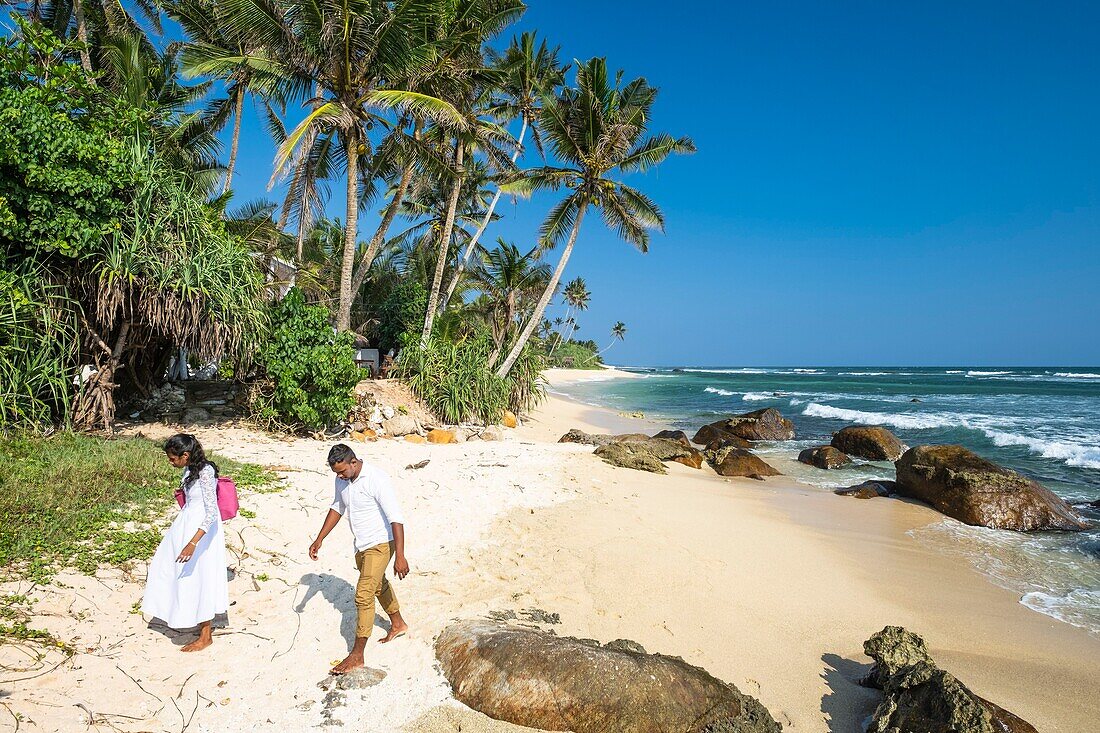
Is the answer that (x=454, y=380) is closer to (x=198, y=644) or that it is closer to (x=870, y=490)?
(x=870, y=490)

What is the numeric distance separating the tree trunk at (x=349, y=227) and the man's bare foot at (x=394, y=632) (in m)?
10.3

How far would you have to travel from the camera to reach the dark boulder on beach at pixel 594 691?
131 inches

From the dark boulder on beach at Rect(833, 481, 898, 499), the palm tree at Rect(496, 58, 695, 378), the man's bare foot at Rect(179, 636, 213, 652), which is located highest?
the palm tree at Rect(496, 58, 695, 378)

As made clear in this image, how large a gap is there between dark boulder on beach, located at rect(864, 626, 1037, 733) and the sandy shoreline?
28 centimetres

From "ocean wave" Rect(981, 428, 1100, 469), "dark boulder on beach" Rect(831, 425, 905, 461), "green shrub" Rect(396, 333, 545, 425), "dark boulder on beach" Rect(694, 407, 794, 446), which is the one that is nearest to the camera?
"ocean wave" Rect(981, 428, 1100, 469)

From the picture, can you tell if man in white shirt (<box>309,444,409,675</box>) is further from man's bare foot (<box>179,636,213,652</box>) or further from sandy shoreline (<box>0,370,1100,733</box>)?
man's bare foot (<box>179,636,213,652</box>)

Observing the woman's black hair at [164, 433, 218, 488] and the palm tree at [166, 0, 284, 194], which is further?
the palm tree at [166, 0, 284, 194]

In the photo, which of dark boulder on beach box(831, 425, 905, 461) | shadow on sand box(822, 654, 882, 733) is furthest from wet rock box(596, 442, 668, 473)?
dark boulder on beach box(831, 425, 905, 461)

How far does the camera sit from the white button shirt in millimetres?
3904

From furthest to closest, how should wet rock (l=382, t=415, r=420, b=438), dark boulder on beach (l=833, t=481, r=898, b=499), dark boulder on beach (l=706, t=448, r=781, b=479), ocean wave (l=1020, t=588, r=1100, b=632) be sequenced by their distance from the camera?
dark boulder on beach (l=706, t=448, r=781, b=479) → wet rock (l=382, t=415, r=420, b=438) → dark boulder on beach (l=833, t=481, r=898, b=499) → ocean wave (l=1020, t=588, r=1100, b=632)

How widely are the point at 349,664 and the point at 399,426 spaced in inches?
350

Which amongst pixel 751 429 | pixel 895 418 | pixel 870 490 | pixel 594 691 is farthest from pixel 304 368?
pixel 895 418

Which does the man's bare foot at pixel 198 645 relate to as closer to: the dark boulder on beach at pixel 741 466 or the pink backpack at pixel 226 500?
the pink backpack at pixel 226 500

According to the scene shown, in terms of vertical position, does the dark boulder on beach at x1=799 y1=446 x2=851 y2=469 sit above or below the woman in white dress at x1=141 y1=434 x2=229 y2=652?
below
